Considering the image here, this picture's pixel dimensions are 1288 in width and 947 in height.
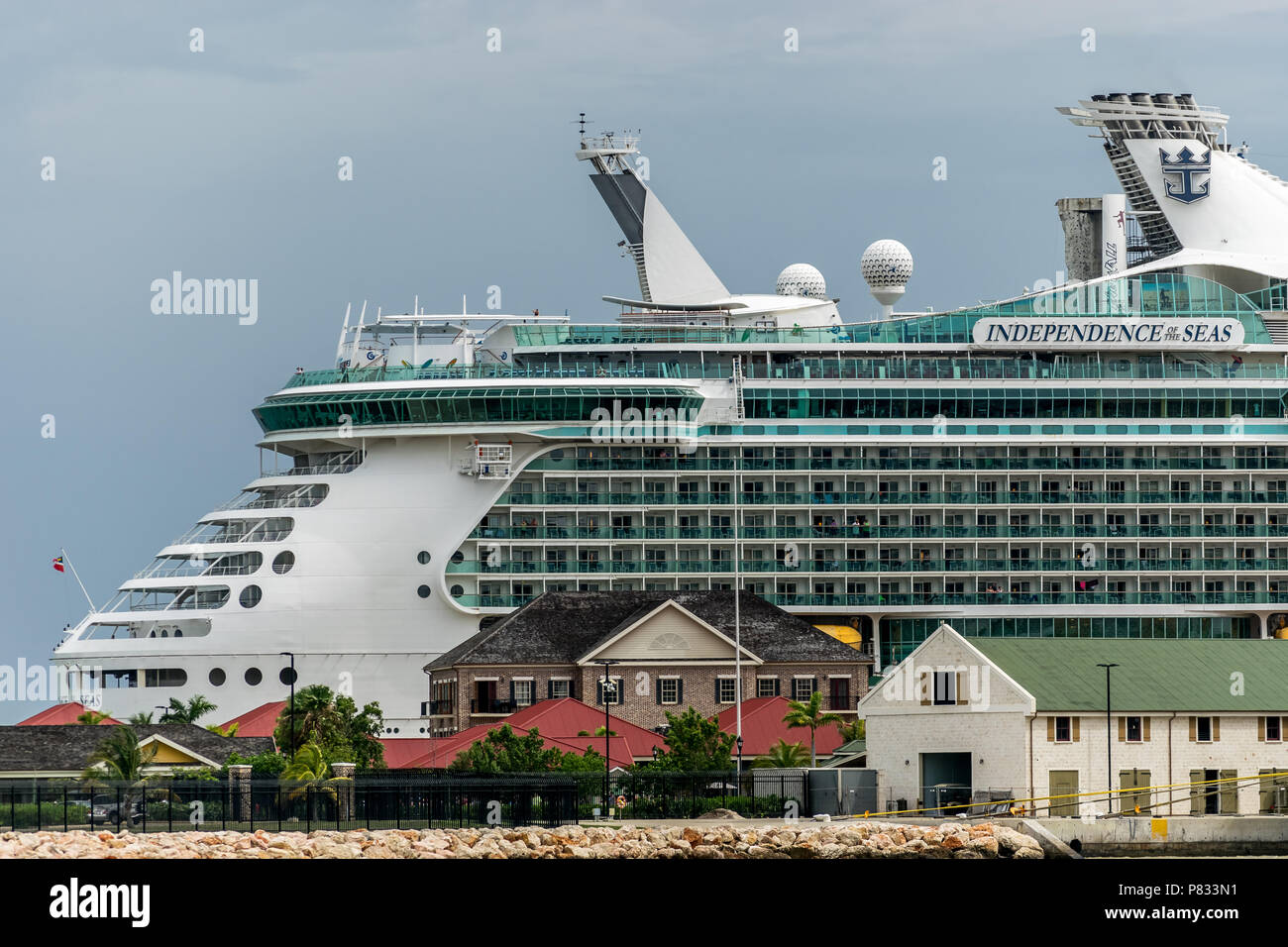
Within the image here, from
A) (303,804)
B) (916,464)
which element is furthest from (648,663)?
(303,804)

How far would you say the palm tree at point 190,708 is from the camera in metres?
89.6

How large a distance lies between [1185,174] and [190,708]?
4199 cm

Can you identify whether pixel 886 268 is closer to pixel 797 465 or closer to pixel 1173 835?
pixel 797 465

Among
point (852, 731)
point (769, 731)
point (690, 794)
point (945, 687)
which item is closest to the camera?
point (945, 687)

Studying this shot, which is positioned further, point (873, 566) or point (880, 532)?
point (880, 532)

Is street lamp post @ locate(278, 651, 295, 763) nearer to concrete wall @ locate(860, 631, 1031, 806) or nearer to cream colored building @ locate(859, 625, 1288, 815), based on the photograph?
concrete wall @ locate(860, 631, 1031, 806)

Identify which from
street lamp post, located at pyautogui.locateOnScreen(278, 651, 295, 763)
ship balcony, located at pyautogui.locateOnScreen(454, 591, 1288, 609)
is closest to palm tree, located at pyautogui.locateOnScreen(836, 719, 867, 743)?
ship balcony, located at pyautogui.locateOnScreen(454, 591, 1288, 609)

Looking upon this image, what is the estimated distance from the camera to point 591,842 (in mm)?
60500

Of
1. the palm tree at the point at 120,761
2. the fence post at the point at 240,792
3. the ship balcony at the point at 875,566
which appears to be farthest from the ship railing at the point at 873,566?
the fence post at the point at 240,792

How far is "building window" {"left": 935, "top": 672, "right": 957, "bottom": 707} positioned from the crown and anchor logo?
35801 mm

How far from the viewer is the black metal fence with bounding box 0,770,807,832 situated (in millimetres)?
66812

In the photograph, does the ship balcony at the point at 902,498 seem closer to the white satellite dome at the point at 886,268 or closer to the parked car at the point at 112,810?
the white satellite dome at the point at 886,268
